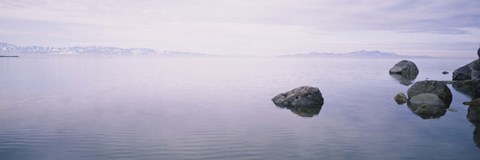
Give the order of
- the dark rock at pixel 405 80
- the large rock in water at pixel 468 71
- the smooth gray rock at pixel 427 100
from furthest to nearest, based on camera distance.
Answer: the dark rock at pixel 405 80 < the large rock in water at pixel 468 71 < the smooth gray rock at pixel 427 100

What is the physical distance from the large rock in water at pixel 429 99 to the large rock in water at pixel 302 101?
858 cm

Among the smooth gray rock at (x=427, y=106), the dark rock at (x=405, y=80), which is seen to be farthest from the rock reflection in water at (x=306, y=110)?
the dark rock at (x=405, y=80)

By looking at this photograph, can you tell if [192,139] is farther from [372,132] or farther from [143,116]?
[372,132]

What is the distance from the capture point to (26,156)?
17.4 m

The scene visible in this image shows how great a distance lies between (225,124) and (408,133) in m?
12.4

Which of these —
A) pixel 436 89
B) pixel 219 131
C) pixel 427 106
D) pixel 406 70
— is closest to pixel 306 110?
pixel 427 106

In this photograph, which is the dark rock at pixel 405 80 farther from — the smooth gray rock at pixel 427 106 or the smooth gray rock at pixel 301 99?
the smooth gray rock at pixel 301 99

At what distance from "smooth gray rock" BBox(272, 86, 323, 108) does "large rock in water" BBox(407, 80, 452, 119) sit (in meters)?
8.74

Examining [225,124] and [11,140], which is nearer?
Answer: [11,140]

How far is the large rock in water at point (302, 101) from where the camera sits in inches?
1287

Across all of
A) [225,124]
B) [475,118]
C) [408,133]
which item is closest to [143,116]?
[225,124]

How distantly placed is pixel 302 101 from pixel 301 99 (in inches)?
8.3

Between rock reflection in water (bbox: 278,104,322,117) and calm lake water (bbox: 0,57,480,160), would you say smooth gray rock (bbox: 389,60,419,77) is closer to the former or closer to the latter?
calm lake water (bbox: 0,57,480,160)

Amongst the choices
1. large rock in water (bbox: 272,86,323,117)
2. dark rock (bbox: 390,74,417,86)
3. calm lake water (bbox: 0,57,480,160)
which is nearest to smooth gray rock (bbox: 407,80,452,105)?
calm lake water (bbox: 0,57,480,160)
